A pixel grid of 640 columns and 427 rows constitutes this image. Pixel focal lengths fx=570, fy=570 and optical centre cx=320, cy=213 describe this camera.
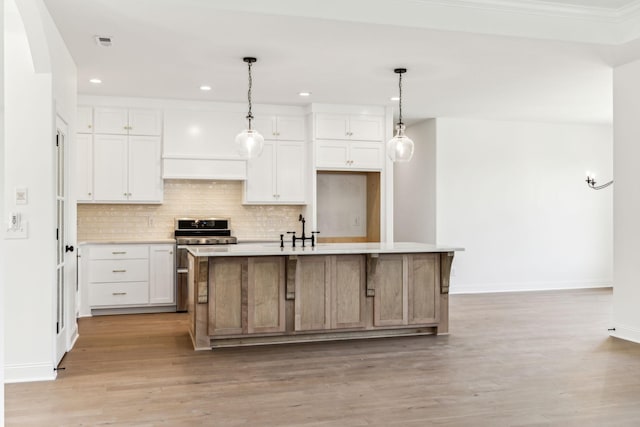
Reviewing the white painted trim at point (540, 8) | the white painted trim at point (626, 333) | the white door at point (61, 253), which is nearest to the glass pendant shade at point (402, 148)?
the white painted trim at point (540, 8)

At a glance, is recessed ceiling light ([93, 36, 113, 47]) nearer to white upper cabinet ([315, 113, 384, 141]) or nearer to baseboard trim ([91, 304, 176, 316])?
white upper cabinet ([315, 113, 384, 141])

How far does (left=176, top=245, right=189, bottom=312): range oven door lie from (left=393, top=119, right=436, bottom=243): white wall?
351 centimetres

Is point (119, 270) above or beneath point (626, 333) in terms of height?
above

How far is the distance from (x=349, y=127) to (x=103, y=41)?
343cm

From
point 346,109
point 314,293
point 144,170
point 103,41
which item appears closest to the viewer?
point 103,41

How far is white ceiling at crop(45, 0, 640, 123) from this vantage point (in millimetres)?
4039

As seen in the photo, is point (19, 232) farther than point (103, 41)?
No

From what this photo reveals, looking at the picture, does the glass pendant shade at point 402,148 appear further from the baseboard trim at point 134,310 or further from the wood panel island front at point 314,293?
the baseboard trim at point 134,310

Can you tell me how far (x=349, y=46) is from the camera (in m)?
4.68

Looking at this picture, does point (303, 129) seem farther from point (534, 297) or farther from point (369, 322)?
point (534, 297)

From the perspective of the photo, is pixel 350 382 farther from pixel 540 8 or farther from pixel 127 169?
pixel 127 169

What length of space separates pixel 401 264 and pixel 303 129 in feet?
9.09

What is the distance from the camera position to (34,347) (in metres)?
3.89

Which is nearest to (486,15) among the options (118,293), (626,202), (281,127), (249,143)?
(249,143)
